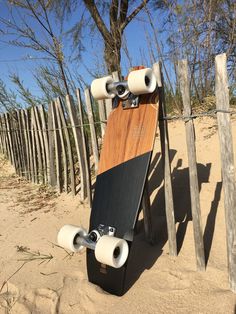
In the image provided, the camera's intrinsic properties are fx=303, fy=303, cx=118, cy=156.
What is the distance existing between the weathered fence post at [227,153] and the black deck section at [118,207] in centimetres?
57

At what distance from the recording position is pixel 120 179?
2.45 meters

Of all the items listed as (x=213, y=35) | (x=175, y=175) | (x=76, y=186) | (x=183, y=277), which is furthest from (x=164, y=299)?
(x=213, y=35)

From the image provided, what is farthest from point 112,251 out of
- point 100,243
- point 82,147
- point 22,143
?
point 22,143

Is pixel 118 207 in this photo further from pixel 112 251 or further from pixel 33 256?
pixel 33 256

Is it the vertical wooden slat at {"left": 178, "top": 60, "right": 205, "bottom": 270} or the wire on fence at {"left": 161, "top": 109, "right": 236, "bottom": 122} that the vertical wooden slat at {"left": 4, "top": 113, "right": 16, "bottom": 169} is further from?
the vertical wooden slat at {"left": 178, "top": 60, "right": 205, "bottom": 270}

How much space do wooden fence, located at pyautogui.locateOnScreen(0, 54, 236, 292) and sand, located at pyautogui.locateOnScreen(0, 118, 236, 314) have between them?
0.14 m

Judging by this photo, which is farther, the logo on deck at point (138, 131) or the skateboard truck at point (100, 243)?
the logo on deck at point (138, 131)

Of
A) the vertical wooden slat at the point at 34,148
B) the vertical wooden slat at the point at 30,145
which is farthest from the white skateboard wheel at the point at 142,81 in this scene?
the vertical wooden slat at the point at 30,145

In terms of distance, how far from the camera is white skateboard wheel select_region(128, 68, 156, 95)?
2.13m

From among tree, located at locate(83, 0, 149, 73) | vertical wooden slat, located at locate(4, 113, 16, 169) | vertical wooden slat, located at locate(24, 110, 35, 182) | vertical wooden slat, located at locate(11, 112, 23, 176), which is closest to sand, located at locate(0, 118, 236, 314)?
vertical wooden slat, located at locate(24, 110, 35, 182)

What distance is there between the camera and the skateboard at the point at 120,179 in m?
2.17

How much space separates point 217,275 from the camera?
7.17 ft

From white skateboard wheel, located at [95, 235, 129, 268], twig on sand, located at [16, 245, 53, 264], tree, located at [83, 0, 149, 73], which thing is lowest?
twig on sand, located at [16, 245, 53, 264]

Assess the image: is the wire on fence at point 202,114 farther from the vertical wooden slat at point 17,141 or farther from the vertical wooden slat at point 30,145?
the vertical wooden slat at point 17,141
